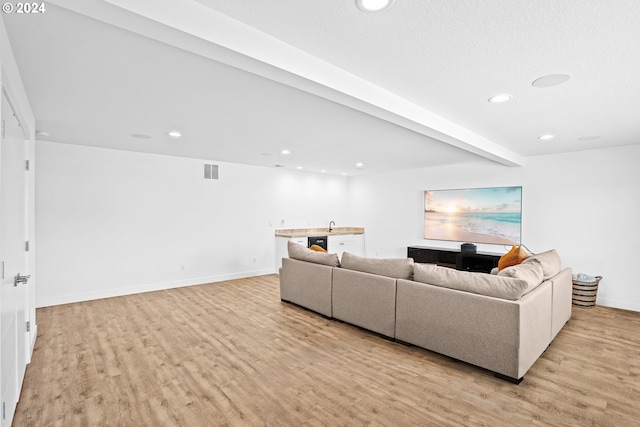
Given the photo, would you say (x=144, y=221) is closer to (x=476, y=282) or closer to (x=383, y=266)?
(x=383, y=266)

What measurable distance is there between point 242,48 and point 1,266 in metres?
1.77

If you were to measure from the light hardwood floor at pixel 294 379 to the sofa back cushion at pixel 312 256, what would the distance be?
0.73 metres

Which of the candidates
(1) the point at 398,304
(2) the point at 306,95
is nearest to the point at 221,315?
(1) the point at 398,304

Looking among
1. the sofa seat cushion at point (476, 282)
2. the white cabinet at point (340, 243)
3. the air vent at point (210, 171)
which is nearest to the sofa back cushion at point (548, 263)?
the sofa seat cushion at point (476, 282)

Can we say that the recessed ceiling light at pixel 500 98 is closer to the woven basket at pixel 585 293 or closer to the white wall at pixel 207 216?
the white wall at pixel 207 216

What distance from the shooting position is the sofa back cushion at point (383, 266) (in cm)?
331

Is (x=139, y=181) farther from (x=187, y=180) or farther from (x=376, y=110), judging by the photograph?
(x=376, y=110)

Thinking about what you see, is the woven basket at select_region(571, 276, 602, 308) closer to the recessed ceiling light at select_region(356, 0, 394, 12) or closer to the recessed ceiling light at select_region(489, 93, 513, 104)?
the recessed ceiling light at select_region(489, 93, 513, 104)

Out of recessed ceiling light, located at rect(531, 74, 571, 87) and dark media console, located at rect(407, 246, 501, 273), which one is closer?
recessed ceiling light, located at rect(531, 74, 571, 87)

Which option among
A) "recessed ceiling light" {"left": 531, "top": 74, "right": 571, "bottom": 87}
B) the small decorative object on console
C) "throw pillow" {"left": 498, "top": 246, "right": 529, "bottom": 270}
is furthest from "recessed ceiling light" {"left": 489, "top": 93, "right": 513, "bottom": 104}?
the small decorative object on console

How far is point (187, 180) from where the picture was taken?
583 cm

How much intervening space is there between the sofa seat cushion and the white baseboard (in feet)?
13.9

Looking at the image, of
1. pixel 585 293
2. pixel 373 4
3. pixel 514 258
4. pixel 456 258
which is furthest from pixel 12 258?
pixel 585 293

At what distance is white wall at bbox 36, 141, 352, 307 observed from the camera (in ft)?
15.2
